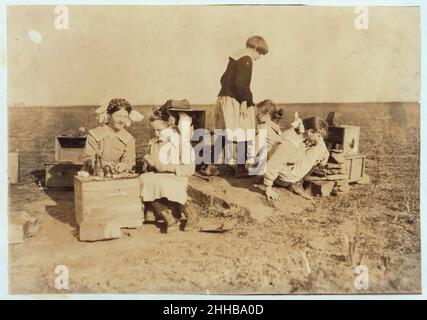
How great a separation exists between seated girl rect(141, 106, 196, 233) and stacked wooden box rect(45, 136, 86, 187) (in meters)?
0.70

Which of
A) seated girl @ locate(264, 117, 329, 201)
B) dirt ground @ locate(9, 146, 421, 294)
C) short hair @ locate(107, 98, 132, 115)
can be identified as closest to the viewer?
dirt ground @ locate(9, 146, 421, 294)

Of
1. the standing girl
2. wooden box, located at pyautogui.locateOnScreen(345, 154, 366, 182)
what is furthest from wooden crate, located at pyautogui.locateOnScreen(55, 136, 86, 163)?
wooden box, located at pyautogui.locateOnScreen(345, 154, 366, 182)

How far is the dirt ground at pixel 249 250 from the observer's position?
4809mm

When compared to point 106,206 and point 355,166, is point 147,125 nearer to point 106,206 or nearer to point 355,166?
point 106,206

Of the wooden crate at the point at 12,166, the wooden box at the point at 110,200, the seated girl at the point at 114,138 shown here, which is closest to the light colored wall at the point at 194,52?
the seated girl at the point at 114,138

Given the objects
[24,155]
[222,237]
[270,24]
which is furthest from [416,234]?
[24,155]

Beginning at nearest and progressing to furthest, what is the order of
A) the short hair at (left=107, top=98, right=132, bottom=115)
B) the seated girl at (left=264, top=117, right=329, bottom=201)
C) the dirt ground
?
1. the dirt ground
2. the short hair at (left=107, top=98, right=132, bottom=115)
3. the seated girl at (left=264, top=117, right=329, bottom=201)

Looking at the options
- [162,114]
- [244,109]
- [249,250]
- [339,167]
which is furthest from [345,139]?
[162,114]

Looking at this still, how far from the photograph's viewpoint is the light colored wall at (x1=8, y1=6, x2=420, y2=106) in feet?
16.0

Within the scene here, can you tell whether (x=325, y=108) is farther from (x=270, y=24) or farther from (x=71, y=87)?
(x=71, y=87)

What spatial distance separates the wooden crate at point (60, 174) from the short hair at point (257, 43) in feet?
6.92

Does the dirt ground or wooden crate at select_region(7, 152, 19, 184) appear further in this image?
wooden crate at select_region(7, 152, 19, 184)

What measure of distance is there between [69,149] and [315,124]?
253 centimetres

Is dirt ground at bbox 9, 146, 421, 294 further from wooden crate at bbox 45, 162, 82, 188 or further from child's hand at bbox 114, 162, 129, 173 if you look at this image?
child's hand at bbox 114, 162, 129, 173
